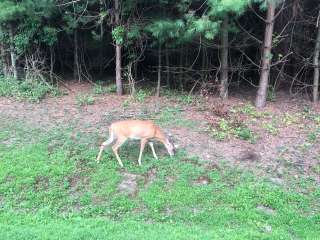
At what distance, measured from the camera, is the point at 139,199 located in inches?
282

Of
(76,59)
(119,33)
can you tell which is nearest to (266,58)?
(119,33)

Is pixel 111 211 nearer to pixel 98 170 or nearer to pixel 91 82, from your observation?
pixel 98 170

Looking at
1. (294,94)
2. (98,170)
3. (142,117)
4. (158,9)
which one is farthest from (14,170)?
(294,94)

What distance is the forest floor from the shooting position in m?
6.55

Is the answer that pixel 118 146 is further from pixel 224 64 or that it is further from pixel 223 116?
pixel 224 64

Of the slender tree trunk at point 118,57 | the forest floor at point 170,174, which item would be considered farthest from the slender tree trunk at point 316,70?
the slender tree trunk at point 118,57

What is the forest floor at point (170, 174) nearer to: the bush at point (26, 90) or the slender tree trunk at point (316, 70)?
the slender tree trunk at point (316, 70)

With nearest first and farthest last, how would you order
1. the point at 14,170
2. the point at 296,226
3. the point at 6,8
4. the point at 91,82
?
the point at 296,226 < the point at 14,170 < the point at 6,8 < the point at 91,82

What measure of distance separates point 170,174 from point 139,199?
88 cm

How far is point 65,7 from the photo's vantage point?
12.0 meters

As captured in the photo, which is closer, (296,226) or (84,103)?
(296,226)

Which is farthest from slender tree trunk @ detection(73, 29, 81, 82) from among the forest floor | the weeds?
the forest floor

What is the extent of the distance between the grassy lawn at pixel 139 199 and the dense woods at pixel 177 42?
3177 millimetres

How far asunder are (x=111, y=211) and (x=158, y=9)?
6016 millimetres
